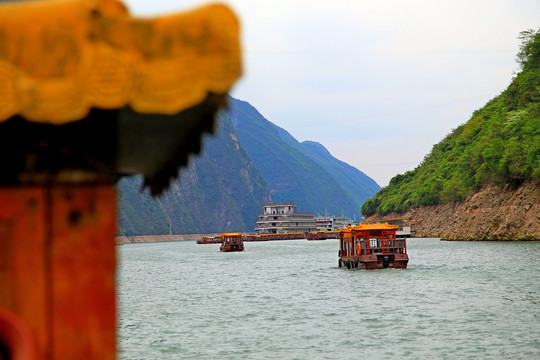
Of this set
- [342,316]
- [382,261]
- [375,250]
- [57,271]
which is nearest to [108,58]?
[57,271]

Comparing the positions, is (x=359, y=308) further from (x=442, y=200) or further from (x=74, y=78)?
(x=442, y=200)

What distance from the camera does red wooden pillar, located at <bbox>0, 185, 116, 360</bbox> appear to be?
117 inches

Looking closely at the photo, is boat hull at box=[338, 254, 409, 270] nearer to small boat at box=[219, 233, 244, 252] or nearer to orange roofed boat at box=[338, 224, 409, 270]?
orange roofed boat at box=[338, 224, 409, 270]

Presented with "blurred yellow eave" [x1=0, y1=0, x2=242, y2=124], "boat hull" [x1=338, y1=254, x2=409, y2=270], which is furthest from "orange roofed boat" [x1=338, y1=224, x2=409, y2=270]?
"blurred yellow eave" [x1=0, y1=0, x2=242, y2=124]

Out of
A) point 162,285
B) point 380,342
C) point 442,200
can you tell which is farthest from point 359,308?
point 442,200

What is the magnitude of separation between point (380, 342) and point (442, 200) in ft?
403

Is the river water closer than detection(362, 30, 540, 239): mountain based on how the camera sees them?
Yes

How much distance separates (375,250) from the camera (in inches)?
2127

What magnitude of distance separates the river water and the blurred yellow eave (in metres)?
6.43

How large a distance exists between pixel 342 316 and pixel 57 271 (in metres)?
26.9

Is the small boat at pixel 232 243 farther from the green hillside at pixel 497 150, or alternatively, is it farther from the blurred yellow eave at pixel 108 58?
the blurred yellow eave at pixel 108 58

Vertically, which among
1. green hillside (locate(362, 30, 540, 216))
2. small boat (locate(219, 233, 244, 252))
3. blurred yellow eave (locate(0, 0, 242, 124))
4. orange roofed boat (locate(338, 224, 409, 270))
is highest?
green hillside (locate(362, 30, 540, 216))

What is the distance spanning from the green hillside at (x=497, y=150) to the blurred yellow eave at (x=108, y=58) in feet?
287

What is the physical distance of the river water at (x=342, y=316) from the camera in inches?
824
